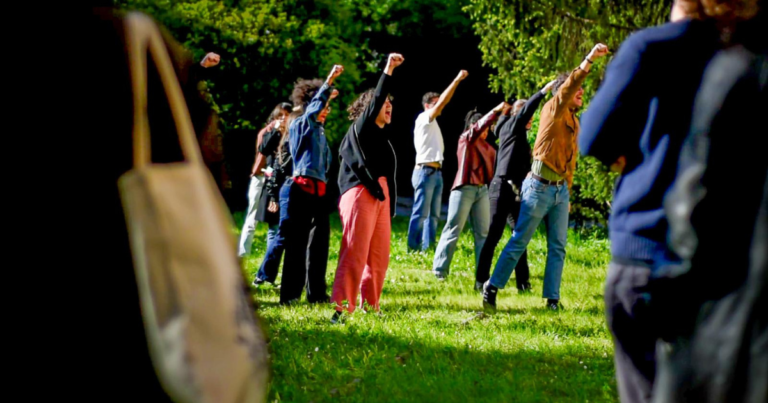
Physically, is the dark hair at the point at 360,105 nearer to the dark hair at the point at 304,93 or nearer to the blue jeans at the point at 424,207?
the dark hair at the point at 304,93

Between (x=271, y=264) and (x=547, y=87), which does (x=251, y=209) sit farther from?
(x=547, y=87)

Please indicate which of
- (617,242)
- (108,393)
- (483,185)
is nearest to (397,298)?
(483,185)

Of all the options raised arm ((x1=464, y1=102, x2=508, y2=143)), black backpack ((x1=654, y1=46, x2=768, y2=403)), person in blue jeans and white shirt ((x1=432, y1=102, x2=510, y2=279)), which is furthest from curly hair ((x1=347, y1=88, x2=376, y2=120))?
black backpack ((x1=654, y1=46, x2=768, y2=403))

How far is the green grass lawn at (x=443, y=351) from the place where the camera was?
5.82m

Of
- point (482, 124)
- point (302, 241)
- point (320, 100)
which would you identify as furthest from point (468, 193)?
point (320, 100)

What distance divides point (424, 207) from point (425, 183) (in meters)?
0.39

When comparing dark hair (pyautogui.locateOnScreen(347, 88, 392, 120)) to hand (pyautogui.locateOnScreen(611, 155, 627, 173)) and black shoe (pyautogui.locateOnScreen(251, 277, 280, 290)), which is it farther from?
hand (pyautogui.locateOnScreen(611, 155, 627, 173))

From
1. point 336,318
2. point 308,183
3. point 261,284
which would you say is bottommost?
point 261,284

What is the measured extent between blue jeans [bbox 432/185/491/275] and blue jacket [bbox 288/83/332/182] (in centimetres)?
288

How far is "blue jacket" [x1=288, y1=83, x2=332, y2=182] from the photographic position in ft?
27.6

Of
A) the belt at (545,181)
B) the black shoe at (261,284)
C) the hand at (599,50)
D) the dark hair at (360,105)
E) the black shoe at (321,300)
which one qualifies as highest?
the hand at (599,50)

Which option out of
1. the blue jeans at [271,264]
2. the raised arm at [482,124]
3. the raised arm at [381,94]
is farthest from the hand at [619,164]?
the raised arm at [482,124]

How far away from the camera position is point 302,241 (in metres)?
9.02

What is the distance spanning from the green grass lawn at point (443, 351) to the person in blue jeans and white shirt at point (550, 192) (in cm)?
32
